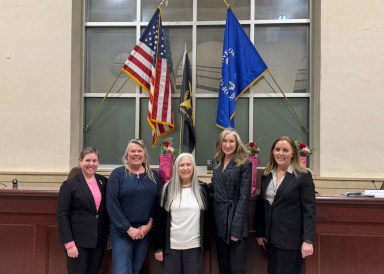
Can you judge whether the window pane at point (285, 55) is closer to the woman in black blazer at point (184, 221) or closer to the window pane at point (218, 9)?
the window pane at point (218, 9)

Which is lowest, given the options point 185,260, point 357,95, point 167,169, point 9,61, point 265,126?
point 185,260

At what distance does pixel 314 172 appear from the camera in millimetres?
6156

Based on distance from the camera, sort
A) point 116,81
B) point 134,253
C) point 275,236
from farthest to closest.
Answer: point 116,81 < point 134,253 < point 275,236

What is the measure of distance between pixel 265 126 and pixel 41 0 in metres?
4.09

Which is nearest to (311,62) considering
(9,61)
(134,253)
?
(134,253)

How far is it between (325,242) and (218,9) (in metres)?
4.34

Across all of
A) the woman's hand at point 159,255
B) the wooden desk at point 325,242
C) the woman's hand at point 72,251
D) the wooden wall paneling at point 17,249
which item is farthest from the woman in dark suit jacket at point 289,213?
the wooden wall paneling at point 17,249

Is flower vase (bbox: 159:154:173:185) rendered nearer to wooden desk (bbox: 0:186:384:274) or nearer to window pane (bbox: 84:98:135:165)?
wooden desk (bbox: 0:186:384:274)

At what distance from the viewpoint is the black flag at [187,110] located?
21.1 feet

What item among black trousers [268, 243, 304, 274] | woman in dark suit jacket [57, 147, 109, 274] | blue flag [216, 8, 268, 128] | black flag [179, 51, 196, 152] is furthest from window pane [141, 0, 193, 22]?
black trousers [268, 243, 304, 274]

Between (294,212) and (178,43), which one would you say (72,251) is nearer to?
(294,212)

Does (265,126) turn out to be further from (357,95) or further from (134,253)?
(134,253)

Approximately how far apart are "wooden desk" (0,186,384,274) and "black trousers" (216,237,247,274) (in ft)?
1.23

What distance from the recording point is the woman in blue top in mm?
3518
